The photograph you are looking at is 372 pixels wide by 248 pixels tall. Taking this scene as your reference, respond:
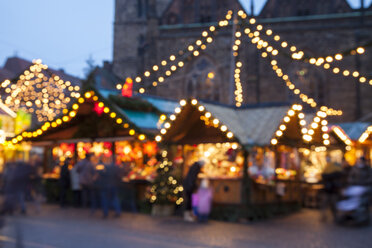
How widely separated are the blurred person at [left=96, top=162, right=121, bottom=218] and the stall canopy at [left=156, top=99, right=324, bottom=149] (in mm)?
1812

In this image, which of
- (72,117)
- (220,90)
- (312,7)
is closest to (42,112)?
(72,117)

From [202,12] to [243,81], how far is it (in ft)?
21.4

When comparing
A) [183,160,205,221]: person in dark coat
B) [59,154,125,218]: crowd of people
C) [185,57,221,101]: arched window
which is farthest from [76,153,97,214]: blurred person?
[185,57,221,101]: arched window

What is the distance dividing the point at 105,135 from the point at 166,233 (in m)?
6.82

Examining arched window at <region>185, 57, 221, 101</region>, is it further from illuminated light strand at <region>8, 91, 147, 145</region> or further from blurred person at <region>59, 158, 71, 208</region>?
blurred person at <region>59, 158, 71, 208</region>

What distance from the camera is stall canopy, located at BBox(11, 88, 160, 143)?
1510 cm

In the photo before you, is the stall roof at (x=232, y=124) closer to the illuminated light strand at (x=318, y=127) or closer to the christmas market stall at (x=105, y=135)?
the illuminated light strand at (x=318, y=127)

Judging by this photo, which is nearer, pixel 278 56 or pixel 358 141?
pixel 358 141

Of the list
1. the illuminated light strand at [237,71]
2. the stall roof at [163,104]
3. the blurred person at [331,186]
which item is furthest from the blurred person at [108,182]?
the illuminated light strand at [237,71]

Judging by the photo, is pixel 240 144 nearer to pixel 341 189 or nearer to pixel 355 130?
pixel 341 189

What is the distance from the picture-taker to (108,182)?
42.7 feet

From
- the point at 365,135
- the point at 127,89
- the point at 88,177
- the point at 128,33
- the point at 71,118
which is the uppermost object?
the point at 128,33

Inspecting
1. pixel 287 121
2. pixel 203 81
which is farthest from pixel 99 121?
pixel 203 81

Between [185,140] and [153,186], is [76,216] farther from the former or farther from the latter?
[185,140]
